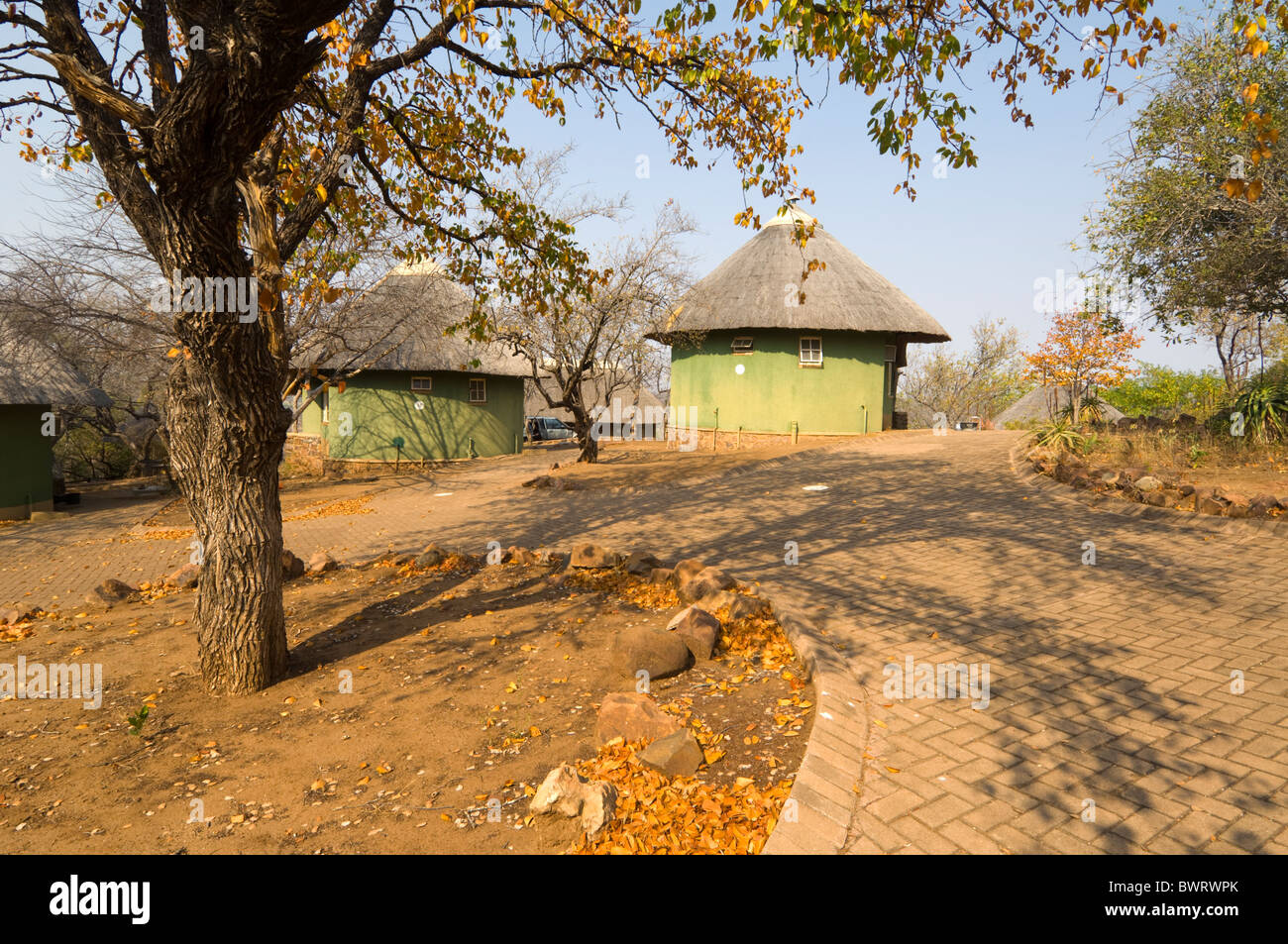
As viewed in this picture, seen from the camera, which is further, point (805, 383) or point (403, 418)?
point (403, 418)

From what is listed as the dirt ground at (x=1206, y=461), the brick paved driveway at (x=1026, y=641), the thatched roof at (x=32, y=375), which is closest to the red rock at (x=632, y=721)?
the brick paved driveway at (x=1026, y=641)

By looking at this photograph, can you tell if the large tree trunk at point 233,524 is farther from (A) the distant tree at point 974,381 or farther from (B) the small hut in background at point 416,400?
(A) the distant tree at point 974,381

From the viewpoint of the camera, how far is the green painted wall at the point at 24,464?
15.5 m

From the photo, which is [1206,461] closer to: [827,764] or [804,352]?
[804,352]

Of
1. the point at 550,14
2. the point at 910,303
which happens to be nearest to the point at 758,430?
the point at 910,303

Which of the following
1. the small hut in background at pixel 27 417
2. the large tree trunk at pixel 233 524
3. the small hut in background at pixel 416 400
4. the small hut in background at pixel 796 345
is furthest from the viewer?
the small hut in background at pixel 416 400

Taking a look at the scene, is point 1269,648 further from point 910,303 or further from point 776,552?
Answer: point 910,303

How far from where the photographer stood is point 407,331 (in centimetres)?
1989

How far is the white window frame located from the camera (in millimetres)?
20766

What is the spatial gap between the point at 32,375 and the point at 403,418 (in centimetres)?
1004

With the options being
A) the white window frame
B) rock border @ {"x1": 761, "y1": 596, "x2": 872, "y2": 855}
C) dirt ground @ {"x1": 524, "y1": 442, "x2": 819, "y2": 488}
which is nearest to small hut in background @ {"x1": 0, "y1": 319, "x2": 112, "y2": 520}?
dirt ground @ {"x1": 524, "y1": 442, "x2": 819, "y2": 488}

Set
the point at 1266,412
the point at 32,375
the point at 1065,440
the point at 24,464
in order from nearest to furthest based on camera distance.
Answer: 1. the point at 1266,412
2. the point at 1065,440
3. the point at 32,375
4. the point at 24,464

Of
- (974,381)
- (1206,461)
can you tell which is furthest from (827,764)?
(974,381)

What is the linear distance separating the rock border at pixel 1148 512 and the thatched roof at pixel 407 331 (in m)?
11.5
